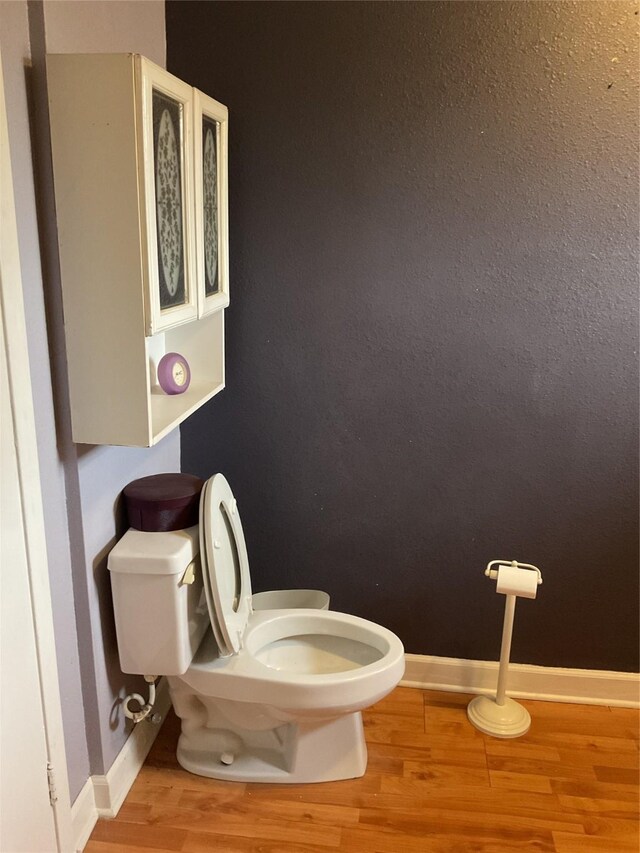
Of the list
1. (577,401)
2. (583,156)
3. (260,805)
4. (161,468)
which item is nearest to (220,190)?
(161,468)

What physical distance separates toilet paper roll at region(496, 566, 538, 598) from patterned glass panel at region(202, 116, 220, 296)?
3.86 feet

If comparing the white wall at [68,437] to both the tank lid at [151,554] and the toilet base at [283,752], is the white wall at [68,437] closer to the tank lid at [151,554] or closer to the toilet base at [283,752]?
the tank lid at [151,554]

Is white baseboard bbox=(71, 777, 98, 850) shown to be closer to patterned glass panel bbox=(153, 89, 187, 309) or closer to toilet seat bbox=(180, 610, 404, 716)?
toilet seat bbox=(180, 610, 404, 716)

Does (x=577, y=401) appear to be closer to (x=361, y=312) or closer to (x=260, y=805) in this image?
(x=361, y=312)

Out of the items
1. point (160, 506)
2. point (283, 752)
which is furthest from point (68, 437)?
point (283, 752)

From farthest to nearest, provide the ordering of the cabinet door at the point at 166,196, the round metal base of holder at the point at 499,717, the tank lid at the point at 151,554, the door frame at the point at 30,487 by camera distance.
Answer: the round metal base of holder at the point at 499,717 < the tank lid at the point at 151,554 < the cabinet door at the point at 166,196 < the door frame at the point at 30,487

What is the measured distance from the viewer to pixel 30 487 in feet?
4.50

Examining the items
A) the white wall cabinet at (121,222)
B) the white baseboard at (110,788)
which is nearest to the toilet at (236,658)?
the white baseboard at (110,788)

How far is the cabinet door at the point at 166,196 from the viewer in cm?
139

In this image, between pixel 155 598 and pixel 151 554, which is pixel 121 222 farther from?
pixel 155 598

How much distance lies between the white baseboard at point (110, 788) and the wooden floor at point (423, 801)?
28 mm

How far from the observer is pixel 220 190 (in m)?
1.90

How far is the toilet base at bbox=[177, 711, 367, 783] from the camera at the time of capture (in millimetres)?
1931

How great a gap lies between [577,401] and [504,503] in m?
0.38
